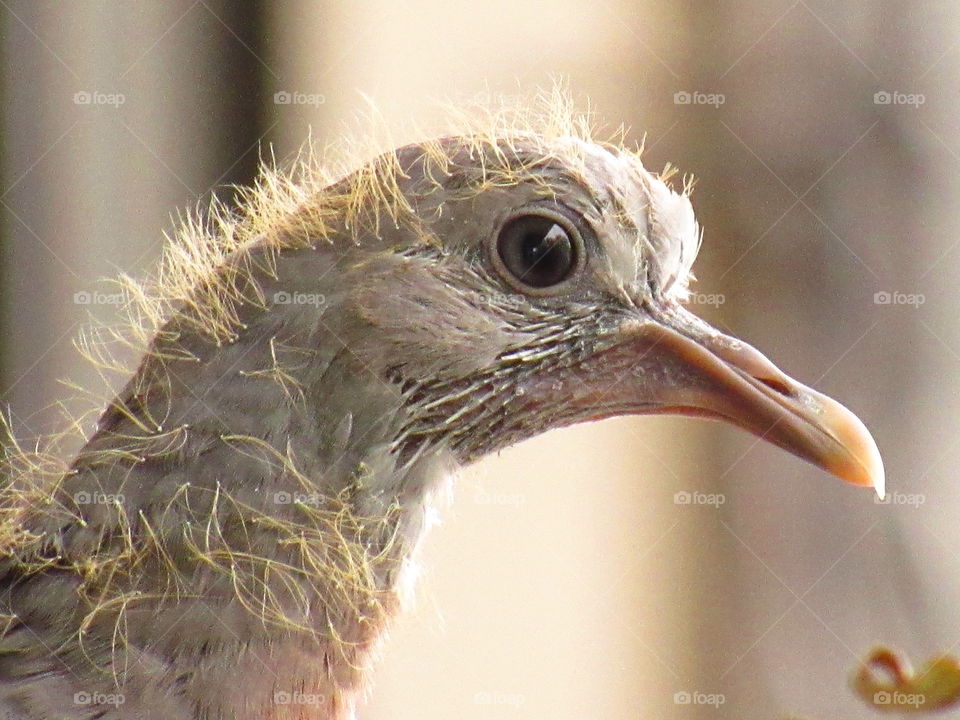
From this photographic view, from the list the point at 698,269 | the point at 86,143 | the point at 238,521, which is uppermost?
the point at 86,143

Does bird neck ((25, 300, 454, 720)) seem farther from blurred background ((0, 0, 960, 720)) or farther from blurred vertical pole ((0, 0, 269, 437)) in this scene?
blurred vertical pole ((0, 0, 269, 437))

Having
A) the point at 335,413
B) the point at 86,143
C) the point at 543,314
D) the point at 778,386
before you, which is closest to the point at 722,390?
the point at 778,386

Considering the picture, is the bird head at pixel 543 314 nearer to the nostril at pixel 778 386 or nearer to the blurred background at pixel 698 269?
the nostril at pixel 778 386

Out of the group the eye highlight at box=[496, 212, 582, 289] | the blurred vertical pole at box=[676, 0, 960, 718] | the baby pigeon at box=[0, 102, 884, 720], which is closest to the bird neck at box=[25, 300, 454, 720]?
the baby pigeon at box=[0, 102, 884, 720]

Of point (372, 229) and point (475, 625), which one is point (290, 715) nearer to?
point (372, 229)

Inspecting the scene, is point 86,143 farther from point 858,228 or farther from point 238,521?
point 858,228

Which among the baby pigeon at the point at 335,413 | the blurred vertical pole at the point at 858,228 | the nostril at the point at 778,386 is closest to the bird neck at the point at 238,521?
the baby pigeon at the point at 335,413
